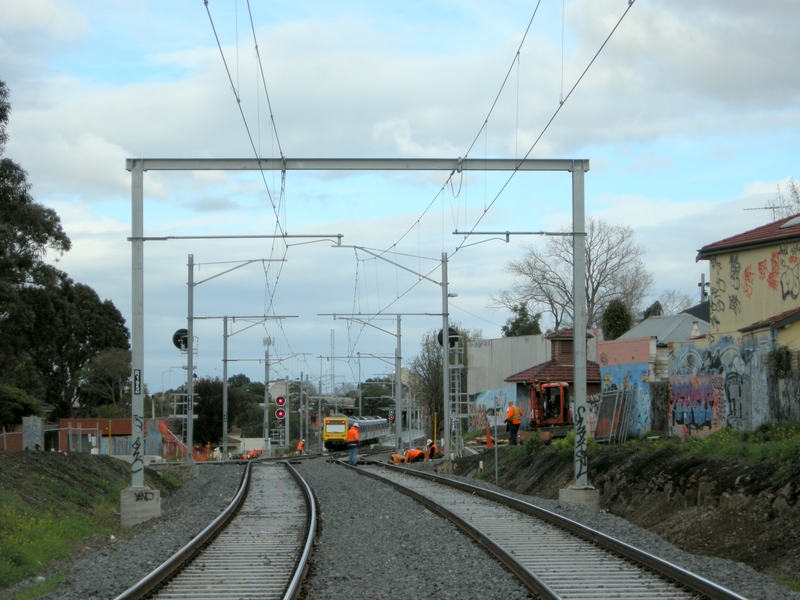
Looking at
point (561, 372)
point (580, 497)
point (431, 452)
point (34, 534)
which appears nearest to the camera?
point (34, 534)

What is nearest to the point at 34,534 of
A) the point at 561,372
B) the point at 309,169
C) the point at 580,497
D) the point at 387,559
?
the point at 387,559

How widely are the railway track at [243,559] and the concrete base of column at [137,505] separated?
157 centimetres

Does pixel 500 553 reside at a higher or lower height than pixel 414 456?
higher

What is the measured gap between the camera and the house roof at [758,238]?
23.3 metres

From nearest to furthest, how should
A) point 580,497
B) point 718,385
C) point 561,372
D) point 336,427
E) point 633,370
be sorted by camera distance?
point 580,497
point 718,385
point 633,370
point 561,372
point 336,427

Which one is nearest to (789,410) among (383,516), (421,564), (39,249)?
(383,516)

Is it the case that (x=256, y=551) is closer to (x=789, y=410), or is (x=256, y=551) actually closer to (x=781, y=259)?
(x=789, y=410)

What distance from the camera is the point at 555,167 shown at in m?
20.2

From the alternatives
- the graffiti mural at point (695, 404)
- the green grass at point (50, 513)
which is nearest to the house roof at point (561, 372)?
the graffiti mural at point (695, 404)

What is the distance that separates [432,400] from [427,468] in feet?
146

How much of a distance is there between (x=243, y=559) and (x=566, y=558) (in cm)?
424

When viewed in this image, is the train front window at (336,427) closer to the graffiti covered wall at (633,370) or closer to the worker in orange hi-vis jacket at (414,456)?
the worker in orange hi-vis jacket at (414,456)

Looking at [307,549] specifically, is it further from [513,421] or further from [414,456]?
[414,456]

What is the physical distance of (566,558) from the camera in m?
11.8
